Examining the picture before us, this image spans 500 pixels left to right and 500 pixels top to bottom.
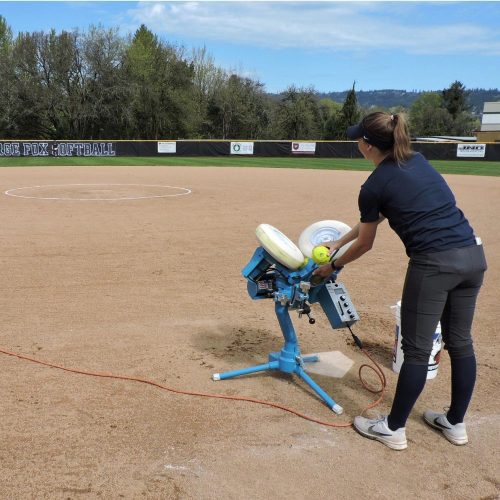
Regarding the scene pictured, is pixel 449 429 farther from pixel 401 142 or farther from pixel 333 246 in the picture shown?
pixel 401 142

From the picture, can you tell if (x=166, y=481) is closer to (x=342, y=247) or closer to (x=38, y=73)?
(x=342, y=247)

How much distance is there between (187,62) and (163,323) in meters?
55.2

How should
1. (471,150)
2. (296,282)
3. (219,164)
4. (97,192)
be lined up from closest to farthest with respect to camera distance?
(296,282) → (97,192) → (219,164) → (471,150)

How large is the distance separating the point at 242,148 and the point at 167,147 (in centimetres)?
516

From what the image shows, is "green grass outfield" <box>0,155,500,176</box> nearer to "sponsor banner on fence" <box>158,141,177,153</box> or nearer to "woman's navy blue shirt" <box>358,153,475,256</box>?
"sponsor banner on fence" <box>158,141,177,153</box>

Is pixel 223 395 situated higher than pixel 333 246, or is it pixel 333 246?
pixel 333 246

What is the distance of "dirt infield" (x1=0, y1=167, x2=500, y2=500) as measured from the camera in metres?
2.91

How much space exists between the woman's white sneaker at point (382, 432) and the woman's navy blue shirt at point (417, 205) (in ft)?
3.71

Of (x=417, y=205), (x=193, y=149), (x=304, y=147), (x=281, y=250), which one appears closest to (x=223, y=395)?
(x=281, y=250)

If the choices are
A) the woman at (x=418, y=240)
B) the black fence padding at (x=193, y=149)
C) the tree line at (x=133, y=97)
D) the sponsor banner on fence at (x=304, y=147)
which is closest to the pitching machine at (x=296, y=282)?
the woman at (x=418, y=240)

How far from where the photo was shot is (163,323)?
519 centimetres

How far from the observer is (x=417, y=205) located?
9.51 feet

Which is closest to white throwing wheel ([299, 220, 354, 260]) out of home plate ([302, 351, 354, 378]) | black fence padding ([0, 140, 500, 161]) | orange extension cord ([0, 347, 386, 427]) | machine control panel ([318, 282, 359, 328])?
machine control panel ([318, 282, 359, 328])

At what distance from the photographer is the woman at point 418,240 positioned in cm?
290
